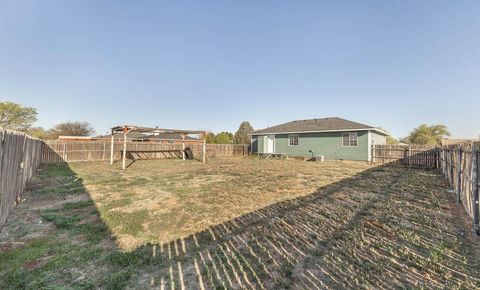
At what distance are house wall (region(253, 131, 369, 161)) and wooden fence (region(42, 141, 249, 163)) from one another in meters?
6.50

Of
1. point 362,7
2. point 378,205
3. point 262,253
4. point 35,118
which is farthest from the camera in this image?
point 35,118

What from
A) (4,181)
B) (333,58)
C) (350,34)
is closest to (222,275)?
(4,181)

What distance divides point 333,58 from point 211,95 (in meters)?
18.3

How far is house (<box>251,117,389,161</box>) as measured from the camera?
16.4 meters

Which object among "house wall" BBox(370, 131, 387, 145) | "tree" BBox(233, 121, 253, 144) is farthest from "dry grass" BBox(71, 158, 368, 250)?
"tree" BBox(233, 121, 253, 144)

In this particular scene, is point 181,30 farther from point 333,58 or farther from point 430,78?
point 430,78

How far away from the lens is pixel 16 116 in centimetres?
2770

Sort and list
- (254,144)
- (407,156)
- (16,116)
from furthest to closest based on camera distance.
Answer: (16,116)
(254,144)
(407,156)

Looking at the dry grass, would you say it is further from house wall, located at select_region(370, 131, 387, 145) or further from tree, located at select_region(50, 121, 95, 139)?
tree, located at select_region(50, 121, 95, 139)

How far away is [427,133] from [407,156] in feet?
99.2

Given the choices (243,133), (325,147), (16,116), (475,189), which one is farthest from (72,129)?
(475,189)

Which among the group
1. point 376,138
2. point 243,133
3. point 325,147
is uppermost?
point 243,133

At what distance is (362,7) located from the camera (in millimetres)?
12086

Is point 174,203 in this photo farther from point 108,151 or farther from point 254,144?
point 254,144
